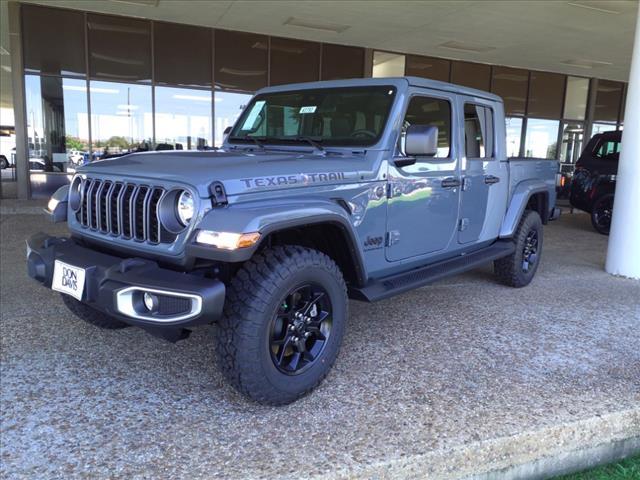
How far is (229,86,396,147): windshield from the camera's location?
11.6 feet

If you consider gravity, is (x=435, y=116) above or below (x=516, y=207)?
above

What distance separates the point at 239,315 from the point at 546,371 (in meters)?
2.07

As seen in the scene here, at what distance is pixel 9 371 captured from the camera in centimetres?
315

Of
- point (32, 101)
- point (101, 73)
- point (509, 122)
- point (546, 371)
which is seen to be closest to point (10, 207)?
point (32, 101)

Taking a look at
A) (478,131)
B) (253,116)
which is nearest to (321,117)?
(253,116)

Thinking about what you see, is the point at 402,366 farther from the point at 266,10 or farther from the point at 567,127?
the point at 567,127

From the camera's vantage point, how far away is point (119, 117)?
11430 millimetres

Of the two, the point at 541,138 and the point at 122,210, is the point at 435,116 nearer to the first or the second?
the point at 122,210

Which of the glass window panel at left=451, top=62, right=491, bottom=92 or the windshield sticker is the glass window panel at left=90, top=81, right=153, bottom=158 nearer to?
the glass window panel at left=451, top=62, right=491, bottom=92

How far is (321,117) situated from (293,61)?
9.41 metres

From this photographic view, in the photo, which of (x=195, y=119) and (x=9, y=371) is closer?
(x=9, y=371)

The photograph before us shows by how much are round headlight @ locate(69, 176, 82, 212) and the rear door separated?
109 inches

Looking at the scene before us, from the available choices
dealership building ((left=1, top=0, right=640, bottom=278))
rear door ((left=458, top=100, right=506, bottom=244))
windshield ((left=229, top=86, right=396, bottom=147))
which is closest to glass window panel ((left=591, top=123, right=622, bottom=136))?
dealership building ((left=1, top=0, right=640, bottom=278))

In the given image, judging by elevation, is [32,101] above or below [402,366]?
above
